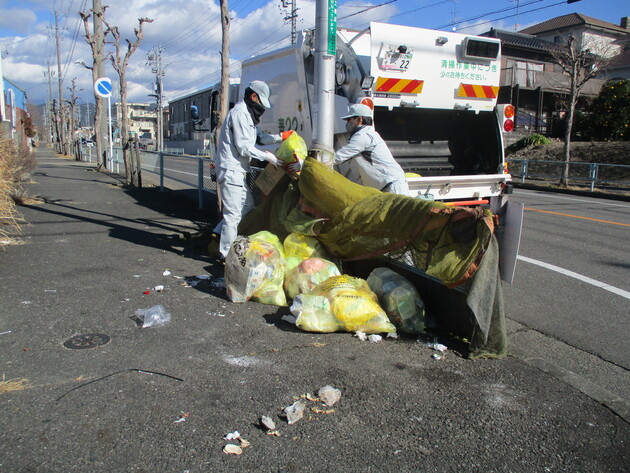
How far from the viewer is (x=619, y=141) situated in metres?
21.6

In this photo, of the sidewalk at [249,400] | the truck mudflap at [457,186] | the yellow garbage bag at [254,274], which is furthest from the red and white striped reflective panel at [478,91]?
the sidewalk at [249,400]

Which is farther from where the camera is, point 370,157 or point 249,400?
point 370,157

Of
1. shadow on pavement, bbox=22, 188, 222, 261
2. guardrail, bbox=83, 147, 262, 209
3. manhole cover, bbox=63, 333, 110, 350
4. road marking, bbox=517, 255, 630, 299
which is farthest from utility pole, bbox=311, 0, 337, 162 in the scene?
road marking, bbox=517, 255, 630, 299

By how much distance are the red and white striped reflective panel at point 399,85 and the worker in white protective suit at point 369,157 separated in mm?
800

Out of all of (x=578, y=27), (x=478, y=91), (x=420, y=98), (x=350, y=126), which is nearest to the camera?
(x=350, y=126)

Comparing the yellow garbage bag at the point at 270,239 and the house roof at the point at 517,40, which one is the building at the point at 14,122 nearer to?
the yellow garbage bag at the point at 270,239

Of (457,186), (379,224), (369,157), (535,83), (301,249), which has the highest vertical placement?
(535,83)

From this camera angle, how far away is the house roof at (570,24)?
41216 mm

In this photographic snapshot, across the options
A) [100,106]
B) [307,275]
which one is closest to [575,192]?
[307,275]

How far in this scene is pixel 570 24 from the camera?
1642 inches

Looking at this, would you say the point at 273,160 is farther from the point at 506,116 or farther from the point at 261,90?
the point at 506,116

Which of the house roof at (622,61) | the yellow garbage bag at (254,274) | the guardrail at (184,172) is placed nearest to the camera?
the yellow garbage bag at (254,274)

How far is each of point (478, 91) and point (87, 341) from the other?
6.25 m

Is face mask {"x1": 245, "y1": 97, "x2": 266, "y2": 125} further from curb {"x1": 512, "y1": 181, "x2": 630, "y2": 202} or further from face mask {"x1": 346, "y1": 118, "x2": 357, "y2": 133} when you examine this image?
curb {"x1": 512, "y1": 181, "x2": 630, "y2": 202}
